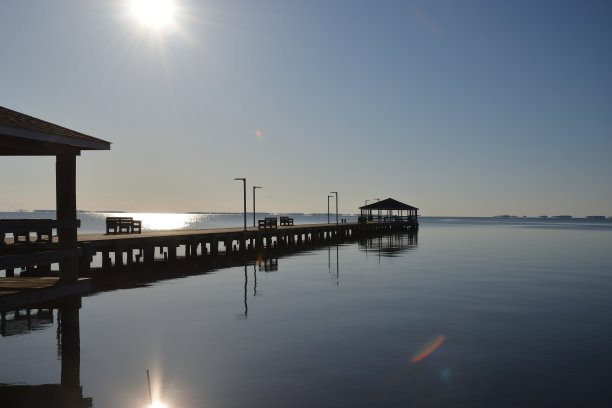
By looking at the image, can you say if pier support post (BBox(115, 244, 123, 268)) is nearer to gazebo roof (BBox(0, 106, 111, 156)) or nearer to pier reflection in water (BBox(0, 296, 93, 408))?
pier reflection in water (BBox(0, 296, 93, 408))

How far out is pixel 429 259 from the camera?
36156 millimetres

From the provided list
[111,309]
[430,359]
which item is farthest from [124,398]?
[111,309]

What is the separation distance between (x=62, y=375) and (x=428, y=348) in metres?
7.80

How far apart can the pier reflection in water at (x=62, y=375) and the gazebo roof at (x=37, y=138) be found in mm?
3011

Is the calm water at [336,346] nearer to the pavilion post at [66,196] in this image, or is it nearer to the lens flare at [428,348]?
the lens flare at [428,348]

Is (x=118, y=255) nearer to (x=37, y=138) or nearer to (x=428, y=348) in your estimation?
(x=37, y=138)

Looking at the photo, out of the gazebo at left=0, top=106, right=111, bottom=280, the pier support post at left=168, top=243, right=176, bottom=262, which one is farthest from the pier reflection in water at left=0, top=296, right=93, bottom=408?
the pier support post at left=168, top=243, right=176, bottom=262

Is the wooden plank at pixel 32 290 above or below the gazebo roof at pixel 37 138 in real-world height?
below

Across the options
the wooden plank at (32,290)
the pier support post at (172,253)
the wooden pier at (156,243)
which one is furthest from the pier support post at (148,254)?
the wooden plank at (32,290)

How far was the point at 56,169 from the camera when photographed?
951cm

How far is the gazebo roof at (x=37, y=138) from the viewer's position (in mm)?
8328

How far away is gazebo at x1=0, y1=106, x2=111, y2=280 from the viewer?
8539mm

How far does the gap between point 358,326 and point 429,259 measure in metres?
23.5

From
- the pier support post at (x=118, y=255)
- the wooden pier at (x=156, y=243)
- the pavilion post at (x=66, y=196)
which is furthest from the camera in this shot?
the pier support post at (x=118, y=255)
